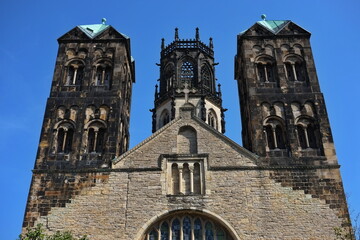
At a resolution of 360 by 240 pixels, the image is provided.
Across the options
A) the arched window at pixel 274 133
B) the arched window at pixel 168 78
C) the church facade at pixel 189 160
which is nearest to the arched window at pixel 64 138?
the church facade at pixel 189 160

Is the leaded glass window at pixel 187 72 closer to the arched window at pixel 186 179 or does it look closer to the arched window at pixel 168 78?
the arched window at pixel 168 78

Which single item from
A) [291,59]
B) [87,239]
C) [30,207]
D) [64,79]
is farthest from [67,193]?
[291,59]

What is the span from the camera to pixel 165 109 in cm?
3045

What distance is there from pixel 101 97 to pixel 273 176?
29.4 feet

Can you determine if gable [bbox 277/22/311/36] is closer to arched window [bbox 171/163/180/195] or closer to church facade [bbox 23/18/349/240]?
church facade [bbox 23/18/349/240]

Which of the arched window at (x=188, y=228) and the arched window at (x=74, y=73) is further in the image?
the arched window at (x=74, y=73)

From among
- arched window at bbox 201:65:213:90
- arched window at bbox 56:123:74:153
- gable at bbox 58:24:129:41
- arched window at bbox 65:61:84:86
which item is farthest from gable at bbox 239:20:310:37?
arched window at bbox 56:123:74:153

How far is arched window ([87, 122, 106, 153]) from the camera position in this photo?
63.8 ft

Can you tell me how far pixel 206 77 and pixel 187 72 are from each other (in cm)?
146

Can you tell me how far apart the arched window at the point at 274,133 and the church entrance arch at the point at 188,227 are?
4.65 meters

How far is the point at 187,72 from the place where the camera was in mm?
31844

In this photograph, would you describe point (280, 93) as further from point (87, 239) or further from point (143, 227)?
point (87, 239)

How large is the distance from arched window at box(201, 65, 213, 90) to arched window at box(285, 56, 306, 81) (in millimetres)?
9807

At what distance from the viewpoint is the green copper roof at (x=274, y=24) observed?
76.2ft
